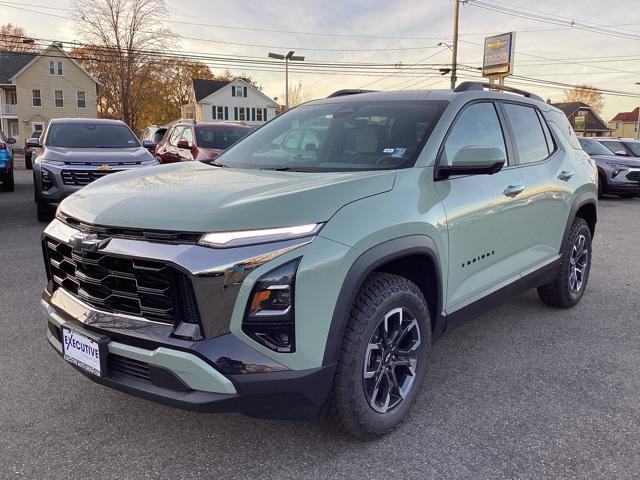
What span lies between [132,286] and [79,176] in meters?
6.58

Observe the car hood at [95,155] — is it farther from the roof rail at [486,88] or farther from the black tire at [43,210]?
the roof rail at [486,88]

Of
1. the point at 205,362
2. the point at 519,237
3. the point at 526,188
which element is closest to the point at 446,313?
the point at 519,237

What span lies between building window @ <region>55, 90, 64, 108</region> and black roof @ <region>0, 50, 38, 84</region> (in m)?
4.86

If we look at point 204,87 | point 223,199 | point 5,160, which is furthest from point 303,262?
point 204,87

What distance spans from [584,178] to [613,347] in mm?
1527

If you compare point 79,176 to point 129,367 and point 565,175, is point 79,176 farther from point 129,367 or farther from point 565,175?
point 565,175

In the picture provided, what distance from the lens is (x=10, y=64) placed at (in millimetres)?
50688

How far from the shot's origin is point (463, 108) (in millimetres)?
3375

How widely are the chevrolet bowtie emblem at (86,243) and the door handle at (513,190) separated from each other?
246 cm

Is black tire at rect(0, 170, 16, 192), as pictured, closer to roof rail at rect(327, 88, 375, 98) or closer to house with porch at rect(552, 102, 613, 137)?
roof rail at rect(327, 88, 375, 98)

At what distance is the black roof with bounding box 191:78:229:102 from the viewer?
5972 cm

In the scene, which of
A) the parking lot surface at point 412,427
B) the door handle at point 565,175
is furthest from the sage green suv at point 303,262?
the door handle at point 565,175

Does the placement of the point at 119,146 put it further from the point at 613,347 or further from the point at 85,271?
the point at 613,347

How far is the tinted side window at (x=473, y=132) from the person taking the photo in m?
3.14
